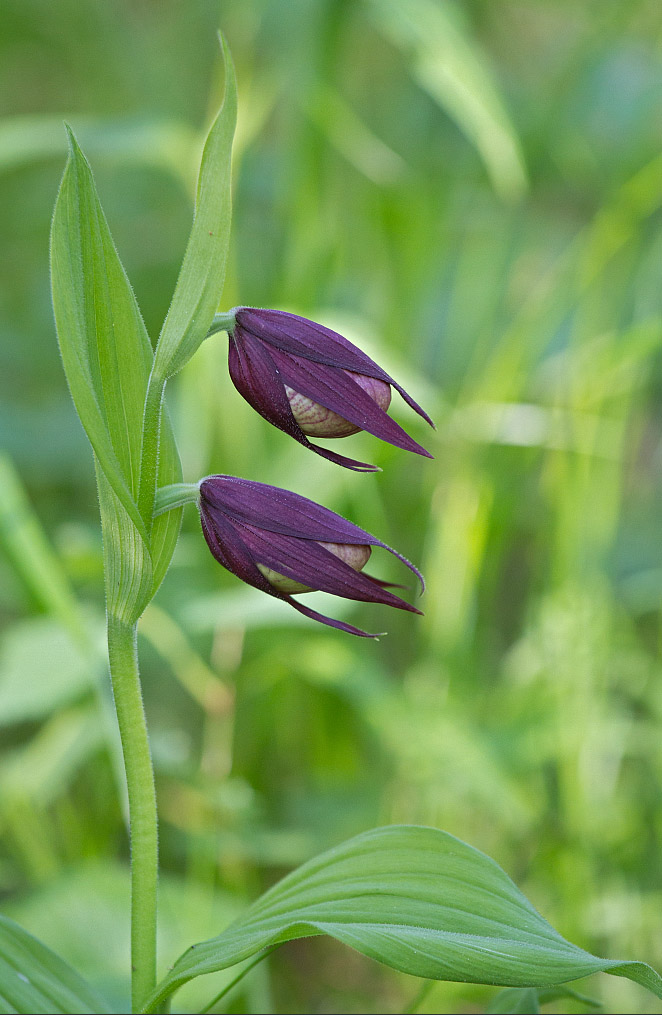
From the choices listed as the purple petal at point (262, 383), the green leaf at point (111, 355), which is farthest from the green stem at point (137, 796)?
the purple petal at point (262, 383)

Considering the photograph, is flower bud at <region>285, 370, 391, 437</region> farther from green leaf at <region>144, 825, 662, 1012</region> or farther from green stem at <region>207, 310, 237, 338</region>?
green leaf at <region>144, 825, 662, 1012</region>

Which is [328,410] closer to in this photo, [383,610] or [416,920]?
[416,920]

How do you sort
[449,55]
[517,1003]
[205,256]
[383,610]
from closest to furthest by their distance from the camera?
[205,256] → [517,1003] → [449,55] → [383,610]

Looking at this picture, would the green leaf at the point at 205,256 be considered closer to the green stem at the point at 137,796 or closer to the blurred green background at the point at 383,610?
the green stem at the point at 137,796

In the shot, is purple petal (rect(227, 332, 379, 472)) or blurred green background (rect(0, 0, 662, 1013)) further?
blurred green background (rect(0, 0, 662, 1013))

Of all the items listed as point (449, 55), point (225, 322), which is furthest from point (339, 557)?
point (449, 55)

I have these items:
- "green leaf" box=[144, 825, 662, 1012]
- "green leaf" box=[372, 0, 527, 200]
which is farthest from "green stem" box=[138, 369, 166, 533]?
"green leaf" box=[372, 0, 527, 200]
